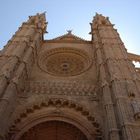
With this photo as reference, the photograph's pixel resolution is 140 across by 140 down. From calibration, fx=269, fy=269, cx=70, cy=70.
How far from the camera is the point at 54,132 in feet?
36.0

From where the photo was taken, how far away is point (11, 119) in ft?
33.0

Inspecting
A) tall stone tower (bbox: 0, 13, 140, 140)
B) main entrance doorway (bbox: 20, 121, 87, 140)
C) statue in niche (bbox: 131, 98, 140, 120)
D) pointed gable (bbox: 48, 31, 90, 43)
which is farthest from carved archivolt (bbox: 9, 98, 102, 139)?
pointed gable (bbox: 48, 31, 90, 43)

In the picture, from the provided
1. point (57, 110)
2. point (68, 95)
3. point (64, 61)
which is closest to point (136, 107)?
point (57, 110)

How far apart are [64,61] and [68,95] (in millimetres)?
4877

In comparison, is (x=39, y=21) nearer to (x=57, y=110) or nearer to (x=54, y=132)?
(x=57, y=110)

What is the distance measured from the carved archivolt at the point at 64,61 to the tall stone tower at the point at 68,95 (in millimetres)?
57

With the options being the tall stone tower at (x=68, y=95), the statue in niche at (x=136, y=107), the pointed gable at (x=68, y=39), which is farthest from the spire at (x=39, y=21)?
the statue in niche at (x=136, y=107)

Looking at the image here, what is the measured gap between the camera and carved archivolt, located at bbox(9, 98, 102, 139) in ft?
32.2

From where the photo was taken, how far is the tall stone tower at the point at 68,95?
9164 millimetres

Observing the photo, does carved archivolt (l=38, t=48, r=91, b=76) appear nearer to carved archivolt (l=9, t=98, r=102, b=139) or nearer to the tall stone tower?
the tall stone tower

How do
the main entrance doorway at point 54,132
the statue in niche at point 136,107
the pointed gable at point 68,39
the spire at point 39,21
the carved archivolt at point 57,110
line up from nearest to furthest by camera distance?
the statue in niche at point 136,107 → the carved archivolt at point 57,110 → the main entrance doorway at point 54,132 → the pointed gable at point 68,39 → the spire at point 39,21

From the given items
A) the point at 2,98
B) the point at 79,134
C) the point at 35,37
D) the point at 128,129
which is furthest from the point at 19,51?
the point at 128,129

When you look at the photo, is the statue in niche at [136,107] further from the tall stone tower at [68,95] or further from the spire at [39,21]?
the spire at [39,21]

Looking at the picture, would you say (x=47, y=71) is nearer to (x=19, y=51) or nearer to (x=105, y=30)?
(x=19, y=51)
